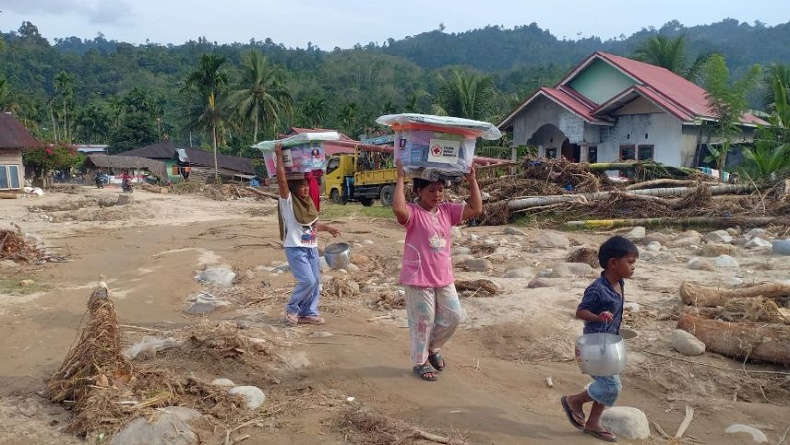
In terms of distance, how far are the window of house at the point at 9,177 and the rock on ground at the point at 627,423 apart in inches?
1245

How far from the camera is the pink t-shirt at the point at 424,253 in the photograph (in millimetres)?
4188

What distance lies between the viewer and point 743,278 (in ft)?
24.8

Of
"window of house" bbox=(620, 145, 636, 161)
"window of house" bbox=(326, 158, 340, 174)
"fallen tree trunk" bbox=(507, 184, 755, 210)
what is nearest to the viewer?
"fallen tree trunk" bbox=(507, 184, 755, 210)

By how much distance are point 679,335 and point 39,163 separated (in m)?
35.9

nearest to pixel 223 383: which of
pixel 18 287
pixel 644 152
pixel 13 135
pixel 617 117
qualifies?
pixel 18 287

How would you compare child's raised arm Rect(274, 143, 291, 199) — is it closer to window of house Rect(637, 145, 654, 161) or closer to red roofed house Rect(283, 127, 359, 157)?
red roofed house Rect(283, 127, 359, 157)

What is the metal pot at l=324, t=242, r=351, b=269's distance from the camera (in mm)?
8516

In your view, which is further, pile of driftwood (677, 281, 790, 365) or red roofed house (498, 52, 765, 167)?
red roofed house (498, 52, 765, 167)

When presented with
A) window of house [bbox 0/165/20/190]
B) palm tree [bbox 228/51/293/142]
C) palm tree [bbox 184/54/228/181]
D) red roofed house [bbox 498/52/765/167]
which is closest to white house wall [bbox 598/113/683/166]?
red roofed house [bbox 498/52/765/167]

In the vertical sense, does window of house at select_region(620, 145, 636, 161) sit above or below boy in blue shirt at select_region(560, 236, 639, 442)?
above

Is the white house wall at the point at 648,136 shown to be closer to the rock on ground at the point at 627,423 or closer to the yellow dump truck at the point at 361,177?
the yellow dump truck at the point at 361,177

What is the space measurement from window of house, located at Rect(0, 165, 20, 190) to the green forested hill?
8307 millimetres

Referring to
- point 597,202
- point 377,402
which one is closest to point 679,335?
point 377,402

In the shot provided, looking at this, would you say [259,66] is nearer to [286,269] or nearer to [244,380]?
[286,269]
